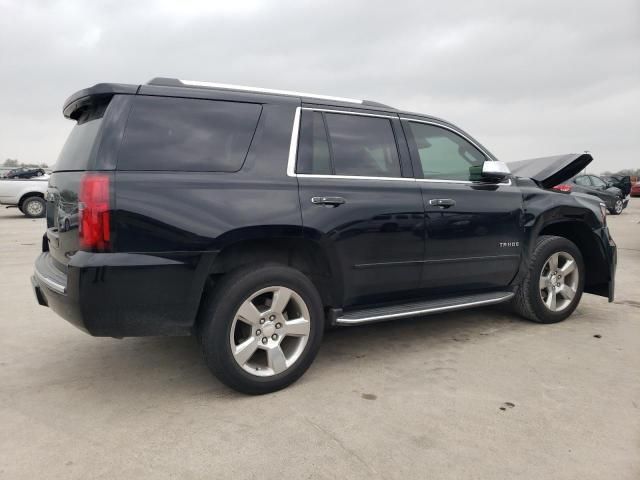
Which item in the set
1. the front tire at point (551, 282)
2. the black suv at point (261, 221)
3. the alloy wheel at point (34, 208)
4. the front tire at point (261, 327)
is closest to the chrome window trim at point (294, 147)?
the black suv at point (261, 221)

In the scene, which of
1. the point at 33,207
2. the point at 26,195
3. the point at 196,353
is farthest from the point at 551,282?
the point at 33,207

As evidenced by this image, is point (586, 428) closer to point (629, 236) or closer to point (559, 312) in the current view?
point (559, 312)

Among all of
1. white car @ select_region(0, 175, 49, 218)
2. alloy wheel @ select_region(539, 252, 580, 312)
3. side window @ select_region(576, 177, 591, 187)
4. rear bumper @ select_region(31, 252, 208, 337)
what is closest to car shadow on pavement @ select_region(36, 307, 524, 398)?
alloy wheel @ select_region(539, 252, 580, 312)

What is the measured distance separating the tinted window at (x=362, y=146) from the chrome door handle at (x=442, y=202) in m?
0.32

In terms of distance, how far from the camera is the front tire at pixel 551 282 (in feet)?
14.2

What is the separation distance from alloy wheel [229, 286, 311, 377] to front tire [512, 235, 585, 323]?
7.54ft

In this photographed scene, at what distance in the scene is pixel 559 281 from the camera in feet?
14.7

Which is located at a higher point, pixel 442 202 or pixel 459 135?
pixel 459 135

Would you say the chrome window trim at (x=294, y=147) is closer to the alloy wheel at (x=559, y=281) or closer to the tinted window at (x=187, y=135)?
the tinted window at (x=187, y=135)

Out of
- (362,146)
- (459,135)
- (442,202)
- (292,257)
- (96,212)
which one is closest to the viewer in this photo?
(96,212)

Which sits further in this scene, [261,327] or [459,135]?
[459,135]

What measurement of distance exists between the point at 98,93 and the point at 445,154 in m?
2.54

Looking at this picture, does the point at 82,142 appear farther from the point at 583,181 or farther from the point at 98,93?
the point at 583,181

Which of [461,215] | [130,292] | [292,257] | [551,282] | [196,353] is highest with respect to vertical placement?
[461,215]
